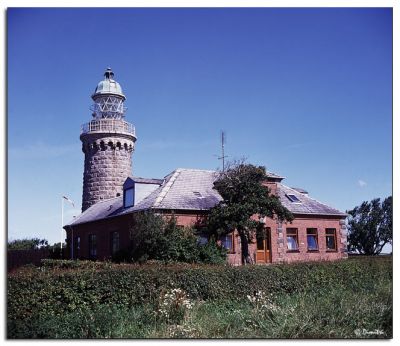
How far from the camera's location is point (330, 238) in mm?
24047

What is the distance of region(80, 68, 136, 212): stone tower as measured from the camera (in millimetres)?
27844

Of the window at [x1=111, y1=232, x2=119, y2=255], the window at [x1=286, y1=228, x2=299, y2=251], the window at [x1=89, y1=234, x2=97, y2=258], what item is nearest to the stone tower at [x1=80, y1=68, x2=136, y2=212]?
the window at [x1=89, y1=234, x2=97, y2=258]

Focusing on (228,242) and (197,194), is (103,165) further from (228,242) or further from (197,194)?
(228,242)

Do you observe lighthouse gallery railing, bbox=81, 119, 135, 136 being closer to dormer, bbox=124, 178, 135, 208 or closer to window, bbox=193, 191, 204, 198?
dormer, bbox=124, 178, 135, 208

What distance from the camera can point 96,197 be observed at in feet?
92.1

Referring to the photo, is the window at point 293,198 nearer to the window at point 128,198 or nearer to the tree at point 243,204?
the tree at point 243,204

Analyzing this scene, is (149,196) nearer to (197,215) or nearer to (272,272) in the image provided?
(197,215)

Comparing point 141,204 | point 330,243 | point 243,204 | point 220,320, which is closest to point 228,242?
point 243,204

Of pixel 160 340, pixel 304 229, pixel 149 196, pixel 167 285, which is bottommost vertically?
pixel 160 340

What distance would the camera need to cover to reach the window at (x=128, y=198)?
71.9 ft

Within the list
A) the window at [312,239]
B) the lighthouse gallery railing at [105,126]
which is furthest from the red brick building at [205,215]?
the lighthouse gallery railing at [105,126]

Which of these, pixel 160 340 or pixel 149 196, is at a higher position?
pixel 149 196

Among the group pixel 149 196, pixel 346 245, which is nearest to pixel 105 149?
pixel 149 196
